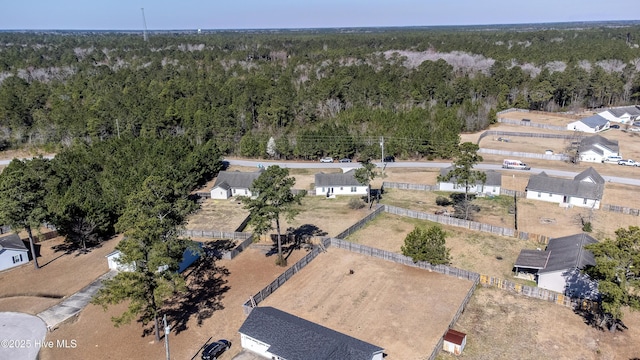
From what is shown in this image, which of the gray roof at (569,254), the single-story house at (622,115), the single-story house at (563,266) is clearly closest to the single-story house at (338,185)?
the single-story house at (563,266)

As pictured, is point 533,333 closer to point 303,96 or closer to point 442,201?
point 442,201

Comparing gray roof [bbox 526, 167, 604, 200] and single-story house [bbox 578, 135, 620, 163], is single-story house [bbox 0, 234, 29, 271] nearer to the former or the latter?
gray roof [bbox 526, 167, 604, 200]

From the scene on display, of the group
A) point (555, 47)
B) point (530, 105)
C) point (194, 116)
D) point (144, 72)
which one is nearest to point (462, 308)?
point (194, 116)

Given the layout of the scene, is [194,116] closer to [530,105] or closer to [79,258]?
[79,258]

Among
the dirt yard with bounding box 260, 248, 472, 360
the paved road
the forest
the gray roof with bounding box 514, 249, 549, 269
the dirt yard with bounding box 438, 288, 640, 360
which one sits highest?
the forest

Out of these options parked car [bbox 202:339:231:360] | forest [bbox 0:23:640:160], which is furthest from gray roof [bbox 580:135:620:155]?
parked car [bbox 202:339:231:360]

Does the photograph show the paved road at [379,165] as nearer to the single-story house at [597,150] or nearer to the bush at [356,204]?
the single-story house at [597,150]

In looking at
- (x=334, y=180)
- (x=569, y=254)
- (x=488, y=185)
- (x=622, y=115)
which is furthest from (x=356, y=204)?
(x=622, y=115)
